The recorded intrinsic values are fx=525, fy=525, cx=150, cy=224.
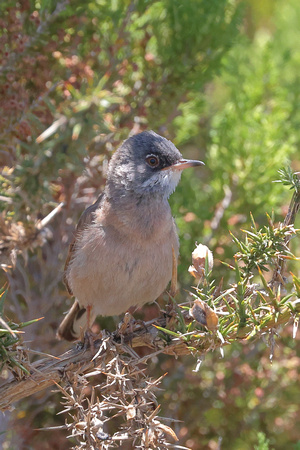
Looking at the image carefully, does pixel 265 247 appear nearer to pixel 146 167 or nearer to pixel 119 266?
pixel 119 266

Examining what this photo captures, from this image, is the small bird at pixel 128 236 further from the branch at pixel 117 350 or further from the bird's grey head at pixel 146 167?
the branch at pixel 117 350

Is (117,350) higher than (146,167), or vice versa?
(146,167)

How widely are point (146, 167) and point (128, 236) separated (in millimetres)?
429

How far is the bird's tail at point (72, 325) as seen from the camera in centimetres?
298

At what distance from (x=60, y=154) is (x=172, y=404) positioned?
1460mm

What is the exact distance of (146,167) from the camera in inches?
115

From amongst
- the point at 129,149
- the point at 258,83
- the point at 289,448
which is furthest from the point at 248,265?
the point at 258,83

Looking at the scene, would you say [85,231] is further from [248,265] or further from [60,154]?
[248,265]

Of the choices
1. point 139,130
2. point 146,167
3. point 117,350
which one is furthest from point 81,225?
point 117,350

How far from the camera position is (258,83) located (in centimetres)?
354

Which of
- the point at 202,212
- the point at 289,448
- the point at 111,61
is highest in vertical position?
the point at 111,61

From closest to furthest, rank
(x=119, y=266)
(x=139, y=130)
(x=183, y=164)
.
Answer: (x=119, y=266), (x=183, y=164), (x=139, y=130)

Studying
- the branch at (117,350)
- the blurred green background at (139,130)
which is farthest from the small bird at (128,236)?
the branch at (117,350)

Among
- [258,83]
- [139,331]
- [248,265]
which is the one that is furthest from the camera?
[258,83]
